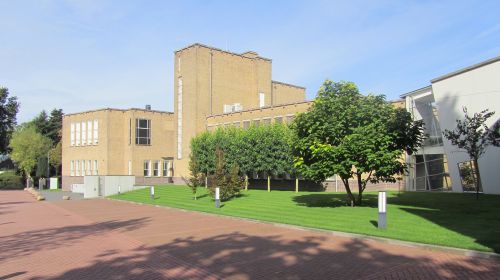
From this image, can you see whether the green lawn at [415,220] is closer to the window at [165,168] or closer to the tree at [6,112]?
the window at [165,168]

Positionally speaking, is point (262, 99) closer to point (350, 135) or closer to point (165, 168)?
point (165, 168)

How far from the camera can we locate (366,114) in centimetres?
1939

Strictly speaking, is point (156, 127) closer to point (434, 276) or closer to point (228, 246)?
point (228, 246)

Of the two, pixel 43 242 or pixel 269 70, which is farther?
pixel 269 70

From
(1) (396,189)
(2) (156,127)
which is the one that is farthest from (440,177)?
(2) (156,127)

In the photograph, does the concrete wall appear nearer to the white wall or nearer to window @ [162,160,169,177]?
window @ [162,160,169,177]

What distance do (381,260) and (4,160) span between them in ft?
401

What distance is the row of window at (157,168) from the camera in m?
59.0

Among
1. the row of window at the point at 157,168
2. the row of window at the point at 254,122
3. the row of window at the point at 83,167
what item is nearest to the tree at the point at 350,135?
the row of window at the point at 254,122

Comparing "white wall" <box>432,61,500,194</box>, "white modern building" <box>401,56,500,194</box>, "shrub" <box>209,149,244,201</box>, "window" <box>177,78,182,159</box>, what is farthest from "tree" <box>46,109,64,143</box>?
"white wall" <box>432,61,500,194</box>

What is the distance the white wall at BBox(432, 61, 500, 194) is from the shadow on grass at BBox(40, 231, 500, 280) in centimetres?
1763

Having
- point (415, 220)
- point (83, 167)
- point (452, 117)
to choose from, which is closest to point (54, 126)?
point (83, 167)

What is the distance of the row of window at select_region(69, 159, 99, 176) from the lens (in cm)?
5888

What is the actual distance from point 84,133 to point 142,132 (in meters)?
9.02
